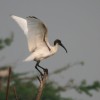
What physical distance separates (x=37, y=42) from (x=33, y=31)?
31 centimetres

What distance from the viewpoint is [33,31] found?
5.03 meters

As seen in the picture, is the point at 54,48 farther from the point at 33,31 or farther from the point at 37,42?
the point at 33,31

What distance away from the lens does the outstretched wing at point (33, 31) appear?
4.83 meters

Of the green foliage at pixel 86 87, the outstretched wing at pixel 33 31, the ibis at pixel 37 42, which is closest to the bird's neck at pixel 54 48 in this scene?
the ibis at pixel 37 42

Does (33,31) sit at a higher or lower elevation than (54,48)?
higher

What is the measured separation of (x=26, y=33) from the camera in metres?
5.08

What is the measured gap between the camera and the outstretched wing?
15.8 ft

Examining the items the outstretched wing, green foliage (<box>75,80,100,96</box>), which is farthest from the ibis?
green foliage (<box>75,80,100,96</box>)

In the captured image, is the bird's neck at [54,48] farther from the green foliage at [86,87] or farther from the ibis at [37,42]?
the green foliage at [86,87]

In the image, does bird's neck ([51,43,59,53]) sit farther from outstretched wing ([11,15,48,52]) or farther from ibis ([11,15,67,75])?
outstretched wing ([11,15,48,52])

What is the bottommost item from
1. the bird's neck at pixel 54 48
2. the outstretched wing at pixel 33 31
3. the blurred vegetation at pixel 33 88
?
the blurred vegetation at pixel 33 88

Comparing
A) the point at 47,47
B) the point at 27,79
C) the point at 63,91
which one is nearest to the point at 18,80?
the point at 27,79

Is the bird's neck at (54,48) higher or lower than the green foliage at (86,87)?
higher

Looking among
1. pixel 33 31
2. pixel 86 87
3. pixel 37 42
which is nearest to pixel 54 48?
pixel 37 42
